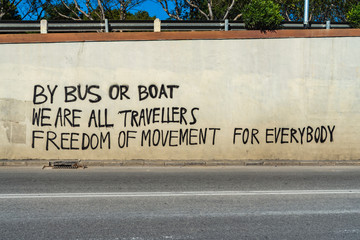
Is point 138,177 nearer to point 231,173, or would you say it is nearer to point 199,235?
point 231,173

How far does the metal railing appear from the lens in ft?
39.3

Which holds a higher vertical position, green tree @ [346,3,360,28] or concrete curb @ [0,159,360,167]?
green tree @ [346,3,360,28]

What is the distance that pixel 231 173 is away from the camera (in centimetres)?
931

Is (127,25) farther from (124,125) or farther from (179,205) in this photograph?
(179,205)

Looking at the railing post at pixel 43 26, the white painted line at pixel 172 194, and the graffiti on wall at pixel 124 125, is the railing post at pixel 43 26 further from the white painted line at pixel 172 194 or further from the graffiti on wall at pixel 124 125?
the white painted line at pixel 172 194

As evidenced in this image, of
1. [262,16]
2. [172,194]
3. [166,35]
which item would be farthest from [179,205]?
[262,16]

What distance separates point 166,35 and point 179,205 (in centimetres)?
616

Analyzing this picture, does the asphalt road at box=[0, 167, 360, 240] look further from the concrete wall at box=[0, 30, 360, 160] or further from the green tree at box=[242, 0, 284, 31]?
the green tree at box=[242, 0, 284, 31]

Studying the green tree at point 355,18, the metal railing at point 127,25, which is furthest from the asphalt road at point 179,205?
the green tree at point 355,18

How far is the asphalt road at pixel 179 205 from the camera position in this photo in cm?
485

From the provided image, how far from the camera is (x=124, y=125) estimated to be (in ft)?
36.4

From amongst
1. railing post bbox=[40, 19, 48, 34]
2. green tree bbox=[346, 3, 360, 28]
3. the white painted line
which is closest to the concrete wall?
railing post bbox=[40, 19, 48, 34]

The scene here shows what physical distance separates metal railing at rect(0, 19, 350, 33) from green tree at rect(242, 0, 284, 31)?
1.86ft

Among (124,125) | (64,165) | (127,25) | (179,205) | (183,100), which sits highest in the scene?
(127,25)
